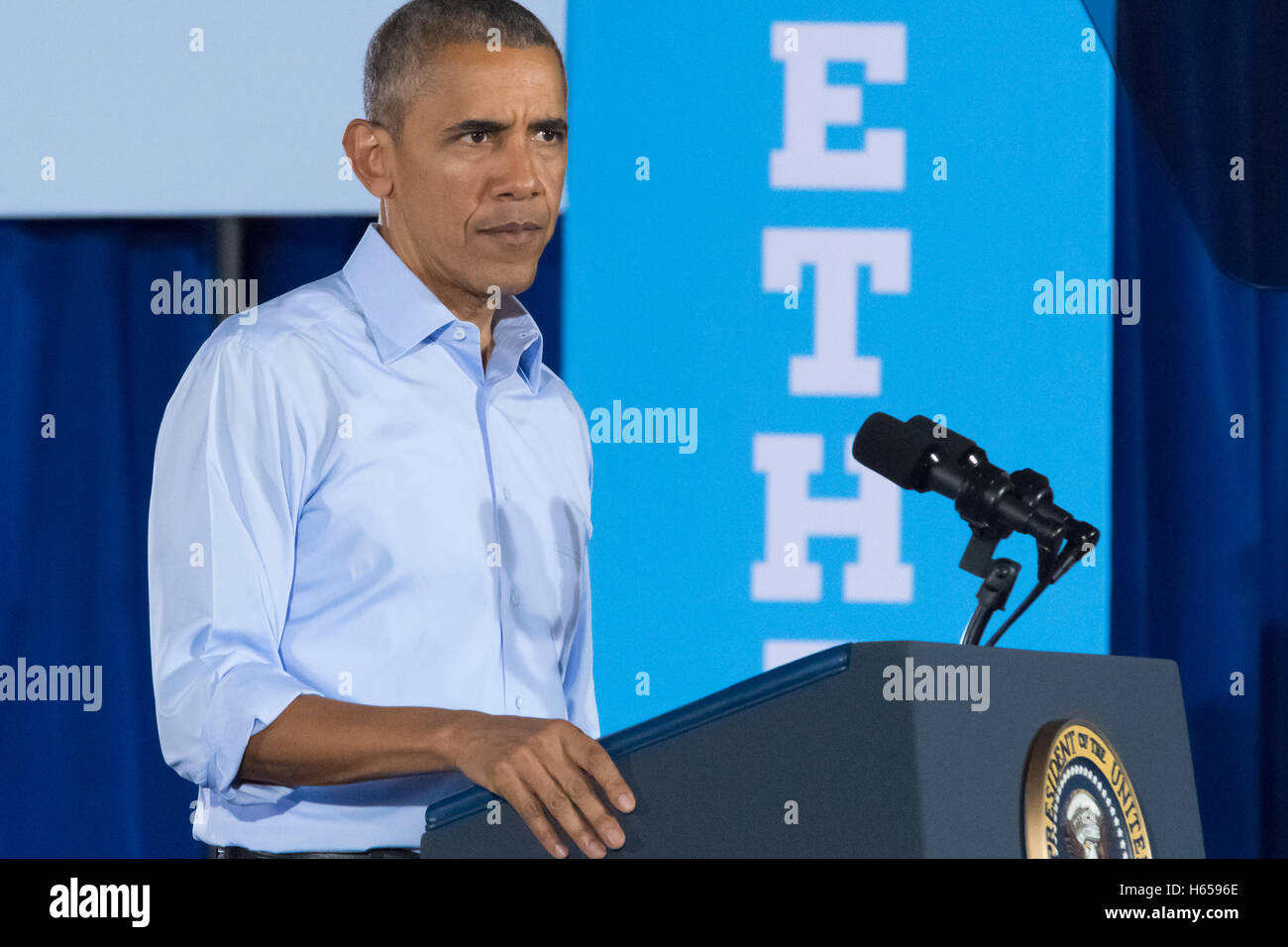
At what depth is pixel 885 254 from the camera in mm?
2904

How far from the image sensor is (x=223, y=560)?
1.31 metres

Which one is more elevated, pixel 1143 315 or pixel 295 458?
pixel 1143 315

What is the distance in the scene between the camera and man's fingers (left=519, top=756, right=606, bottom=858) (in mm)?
937

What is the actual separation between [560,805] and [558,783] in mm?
17

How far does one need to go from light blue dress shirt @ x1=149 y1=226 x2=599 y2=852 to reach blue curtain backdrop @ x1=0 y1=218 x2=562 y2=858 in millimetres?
1357

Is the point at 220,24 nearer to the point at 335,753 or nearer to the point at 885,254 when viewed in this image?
the point at 885,254

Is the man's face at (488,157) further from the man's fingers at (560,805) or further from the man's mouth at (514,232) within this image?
the man's fingers at (560,805)

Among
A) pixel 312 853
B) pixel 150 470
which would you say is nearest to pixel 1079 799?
pixel 312 853

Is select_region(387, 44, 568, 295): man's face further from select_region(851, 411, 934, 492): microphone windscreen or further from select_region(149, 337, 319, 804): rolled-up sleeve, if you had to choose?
select_region(851, 411, 934, 492): microphone windscreen

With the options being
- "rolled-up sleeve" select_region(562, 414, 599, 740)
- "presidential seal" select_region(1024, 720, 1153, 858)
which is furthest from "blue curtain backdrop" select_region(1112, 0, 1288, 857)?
"presidential seal" select_region(1024, 720, 1153, 858)

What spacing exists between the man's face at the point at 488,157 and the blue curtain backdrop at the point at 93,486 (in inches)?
52.7
